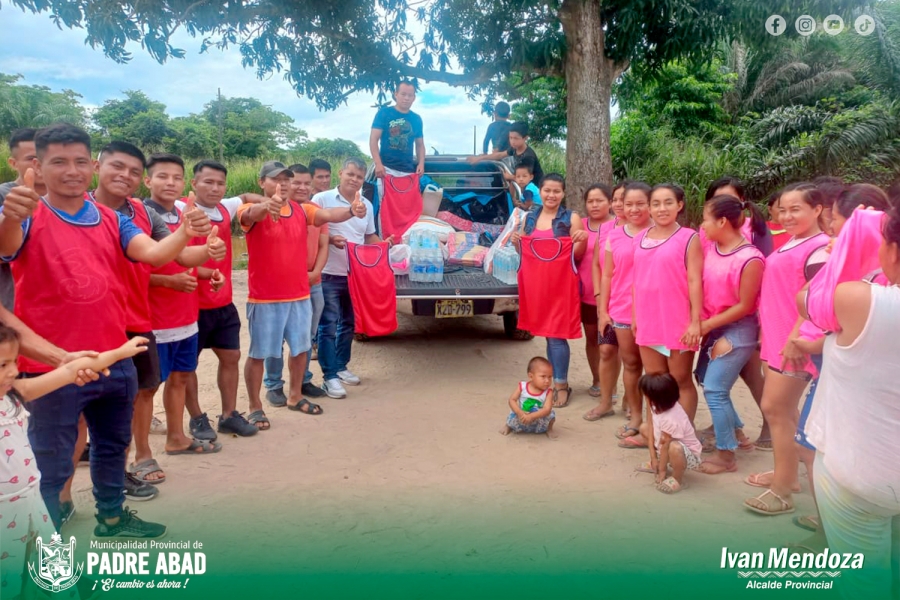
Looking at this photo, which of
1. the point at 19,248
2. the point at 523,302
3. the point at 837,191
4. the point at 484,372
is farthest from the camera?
the point at 484,372

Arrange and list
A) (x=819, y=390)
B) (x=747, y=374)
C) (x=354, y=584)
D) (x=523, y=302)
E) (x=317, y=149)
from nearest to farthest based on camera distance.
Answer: (x=819, y=390)
(x=354, y=584)
(x=747, y=374)
(x=523, y=302)
(x=317, y=149)

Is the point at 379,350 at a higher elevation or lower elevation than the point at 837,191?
lower

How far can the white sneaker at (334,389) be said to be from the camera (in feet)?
16.2

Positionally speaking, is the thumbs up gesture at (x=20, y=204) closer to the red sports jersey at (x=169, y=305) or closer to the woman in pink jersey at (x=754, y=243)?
the red sports jersey at (x=169, y=305)

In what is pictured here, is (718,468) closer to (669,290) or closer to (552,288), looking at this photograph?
(669,290)

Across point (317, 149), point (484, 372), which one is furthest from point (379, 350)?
point (317, 149)

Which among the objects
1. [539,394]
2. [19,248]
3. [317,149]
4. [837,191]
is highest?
[317,149]

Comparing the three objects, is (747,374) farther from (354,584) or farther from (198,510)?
(198,510)

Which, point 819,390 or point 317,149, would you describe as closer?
point 819,390

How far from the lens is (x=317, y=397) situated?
4965 mm

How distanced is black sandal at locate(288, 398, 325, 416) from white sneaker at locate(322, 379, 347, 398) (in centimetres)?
28

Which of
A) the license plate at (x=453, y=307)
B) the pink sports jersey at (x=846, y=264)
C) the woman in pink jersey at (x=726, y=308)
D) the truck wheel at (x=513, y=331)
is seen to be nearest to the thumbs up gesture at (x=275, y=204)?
the license plate at (x=453, y=307)

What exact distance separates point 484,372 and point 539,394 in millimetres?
1524

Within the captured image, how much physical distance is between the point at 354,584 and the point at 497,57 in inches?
366
